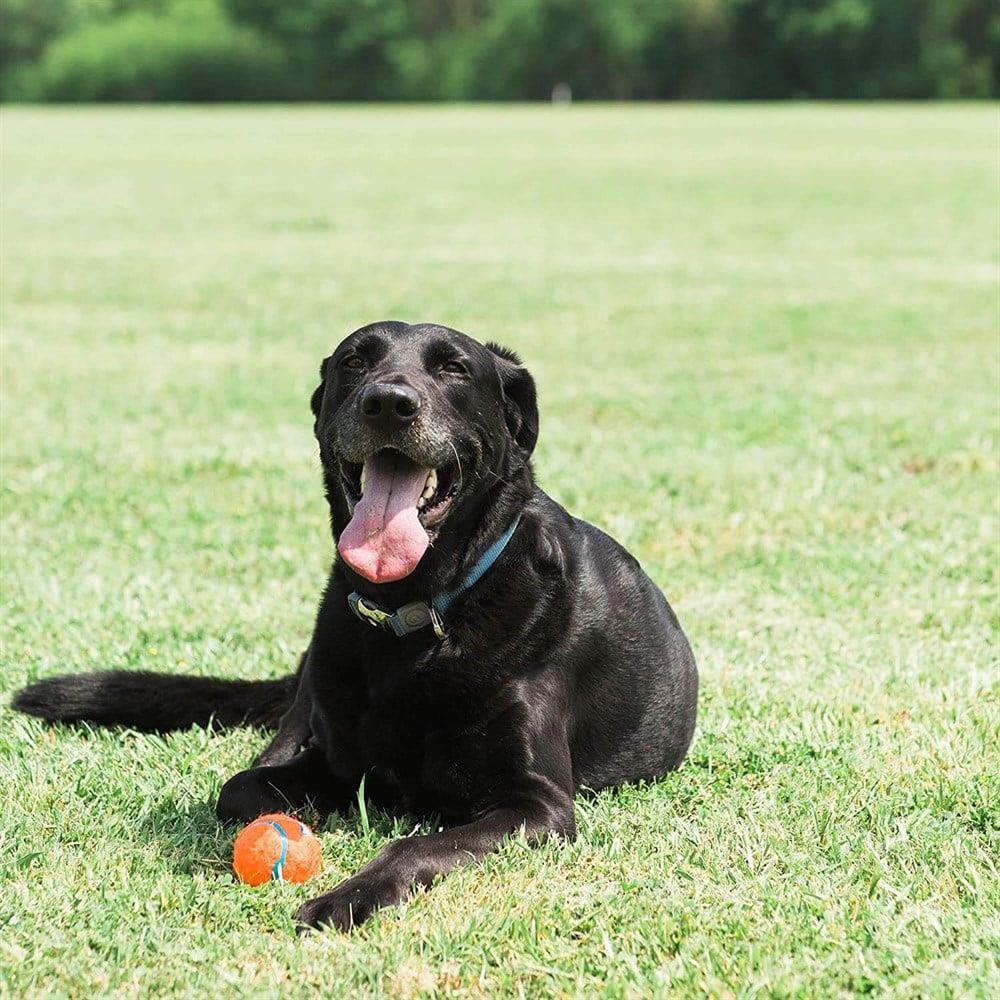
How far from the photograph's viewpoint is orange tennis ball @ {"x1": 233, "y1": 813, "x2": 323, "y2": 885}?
350 cm

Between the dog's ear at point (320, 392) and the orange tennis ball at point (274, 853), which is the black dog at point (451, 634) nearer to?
the dog's ear at point (320, 392)

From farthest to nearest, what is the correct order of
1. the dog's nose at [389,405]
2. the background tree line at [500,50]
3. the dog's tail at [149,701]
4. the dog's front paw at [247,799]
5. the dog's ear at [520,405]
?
1. the background tree line at [500,50]
2. the dog's tail at [149,701]
3. the dog's ear at [520,405]
4. the dog's front paw at [247,799]
5. the dog's nose at [389,405]

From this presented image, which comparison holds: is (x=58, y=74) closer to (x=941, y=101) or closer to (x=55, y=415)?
(x=941, y=101)

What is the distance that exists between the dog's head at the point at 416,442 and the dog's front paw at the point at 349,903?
761 millimetres

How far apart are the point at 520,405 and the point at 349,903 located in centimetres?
150

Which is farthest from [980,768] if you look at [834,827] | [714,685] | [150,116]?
[150,116]

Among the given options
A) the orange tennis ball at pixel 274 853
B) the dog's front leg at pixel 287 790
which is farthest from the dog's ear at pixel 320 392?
the orange tennis ball at pixel 274 853

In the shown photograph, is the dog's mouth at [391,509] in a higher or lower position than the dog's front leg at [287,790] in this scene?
higher

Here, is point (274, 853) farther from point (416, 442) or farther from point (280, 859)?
point (416, 442)

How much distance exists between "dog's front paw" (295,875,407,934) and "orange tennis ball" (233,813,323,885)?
0.63 ft

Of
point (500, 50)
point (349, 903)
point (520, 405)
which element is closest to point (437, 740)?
point (349, 903)

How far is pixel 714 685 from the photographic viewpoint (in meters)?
5.08

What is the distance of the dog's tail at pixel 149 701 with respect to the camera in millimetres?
4535

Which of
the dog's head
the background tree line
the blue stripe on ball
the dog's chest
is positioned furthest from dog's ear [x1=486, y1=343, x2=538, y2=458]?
the background tree line
